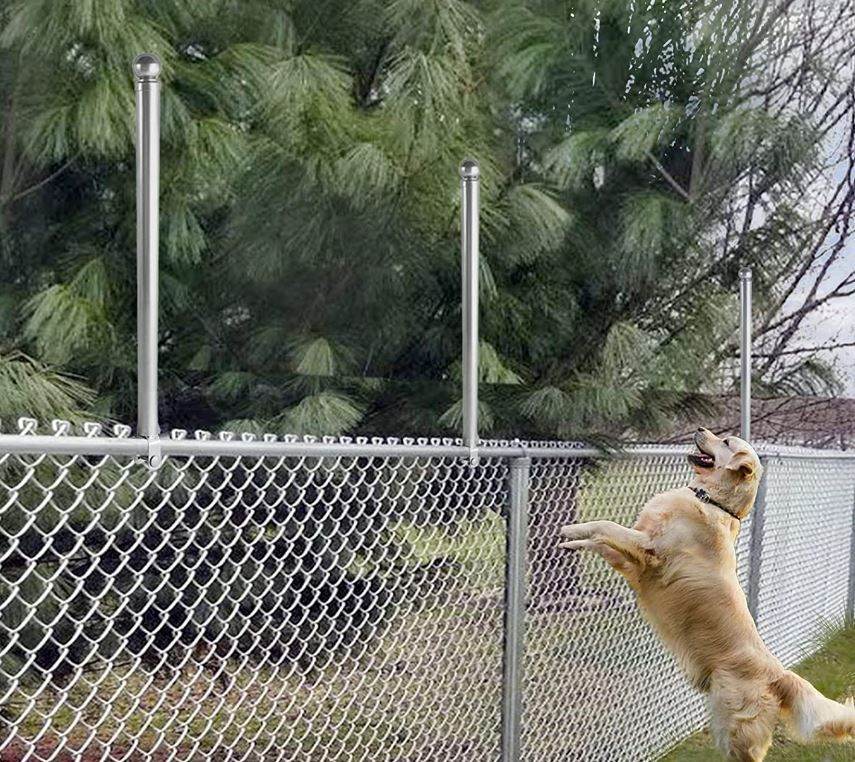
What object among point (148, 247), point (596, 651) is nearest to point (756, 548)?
point (596, 651)

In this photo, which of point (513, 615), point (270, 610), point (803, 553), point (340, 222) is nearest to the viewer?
point (513, 615)

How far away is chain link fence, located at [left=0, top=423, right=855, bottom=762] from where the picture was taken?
252 centimetres

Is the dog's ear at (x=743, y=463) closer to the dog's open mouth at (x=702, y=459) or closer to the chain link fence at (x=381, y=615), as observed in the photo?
the dog's open mouth at (x=702, y=459)

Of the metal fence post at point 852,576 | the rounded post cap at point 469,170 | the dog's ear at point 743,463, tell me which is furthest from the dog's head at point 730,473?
the metal fence post at point 852,576

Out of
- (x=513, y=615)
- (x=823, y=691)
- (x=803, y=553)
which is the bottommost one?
(x=823, y=691)

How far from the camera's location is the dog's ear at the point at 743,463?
2195mm

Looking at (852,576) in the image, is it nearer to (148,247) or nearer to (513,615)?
(513,615)

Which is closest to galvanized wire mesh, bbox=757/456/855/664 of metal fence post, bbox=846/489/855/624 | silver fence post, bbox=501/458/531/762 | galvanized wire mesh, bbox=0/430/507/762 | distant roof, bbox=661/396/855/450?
metal fence post, bbox=846/489/855/624

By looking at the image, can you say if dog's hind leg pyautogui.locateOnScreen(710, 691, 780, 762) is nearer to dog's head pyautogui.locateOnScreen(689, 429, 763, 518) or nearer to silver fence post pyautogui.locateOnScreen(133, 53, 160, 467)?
dog's head pyautogui.locateOnScreen(689, 429, 763, 518)

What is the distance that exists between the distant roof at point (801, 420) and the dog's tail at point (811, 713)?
2828 millimetres

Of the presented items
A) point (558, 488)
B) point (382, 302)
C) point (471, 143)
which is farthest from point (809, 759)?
point (471, 143)

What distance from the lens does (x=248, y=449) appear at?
1563 mm

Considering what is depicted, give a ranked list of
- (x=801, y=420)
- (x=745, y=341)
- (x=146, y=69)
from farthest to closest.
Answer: (x=801, y=420), (x=745, y=341), (x=146, y=69)

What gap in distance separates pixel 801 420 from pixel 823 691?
1807 millimetres
